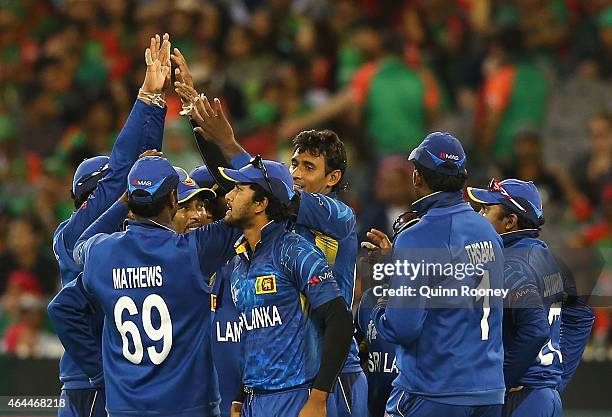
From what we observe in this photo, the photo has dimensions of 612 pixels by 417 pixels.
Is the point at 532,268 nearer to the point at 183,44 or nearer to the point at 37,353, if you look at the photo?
the point at 37,353

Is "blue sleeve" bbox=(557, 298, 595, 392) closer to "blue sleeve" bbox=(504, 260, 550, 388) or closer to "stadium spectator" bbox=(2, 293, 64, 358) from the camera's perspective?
"blue sleeve" bbox=(504, 260, 550, 388)

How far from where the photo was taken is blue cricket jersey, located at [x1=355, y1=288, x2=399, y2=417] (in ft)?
21.4

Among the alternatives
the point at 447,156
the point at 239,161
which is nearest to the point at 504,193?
the point at 447,156

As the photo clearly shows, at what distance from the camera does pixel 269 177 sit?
17.5 ft

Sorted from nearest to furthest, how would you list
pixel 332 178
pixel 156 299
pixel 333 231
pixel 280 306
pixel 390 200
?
pixel 280 306 < pixel 156 299 < pixel 333 231 < pixel 332 178 < pixel 390 200

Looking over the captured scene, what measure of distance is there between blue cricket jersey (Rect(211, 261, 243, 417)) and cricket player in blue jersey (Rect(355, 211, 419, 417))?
2.65 ft

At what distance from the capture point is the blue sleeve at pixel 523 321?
5871 millimetres

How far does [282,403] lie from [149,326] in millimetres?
693

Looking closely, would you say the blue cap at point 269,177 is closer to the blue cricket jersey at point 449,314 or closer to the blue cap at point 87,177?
the blue cricket jersey at point 449,314

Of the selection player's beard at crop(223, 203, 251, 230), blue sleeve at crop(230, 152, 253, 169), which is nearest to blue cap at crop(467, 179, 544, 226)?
blue sleeve at crop(230, 152, 253, 169)

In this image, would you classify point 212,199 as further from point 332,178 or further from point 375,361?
point 375,361

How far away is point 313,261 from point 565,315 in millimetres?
2024

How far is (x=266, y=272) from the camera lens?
207 inches

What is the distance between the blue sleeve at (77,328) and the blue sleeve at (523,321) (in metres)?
1.96
